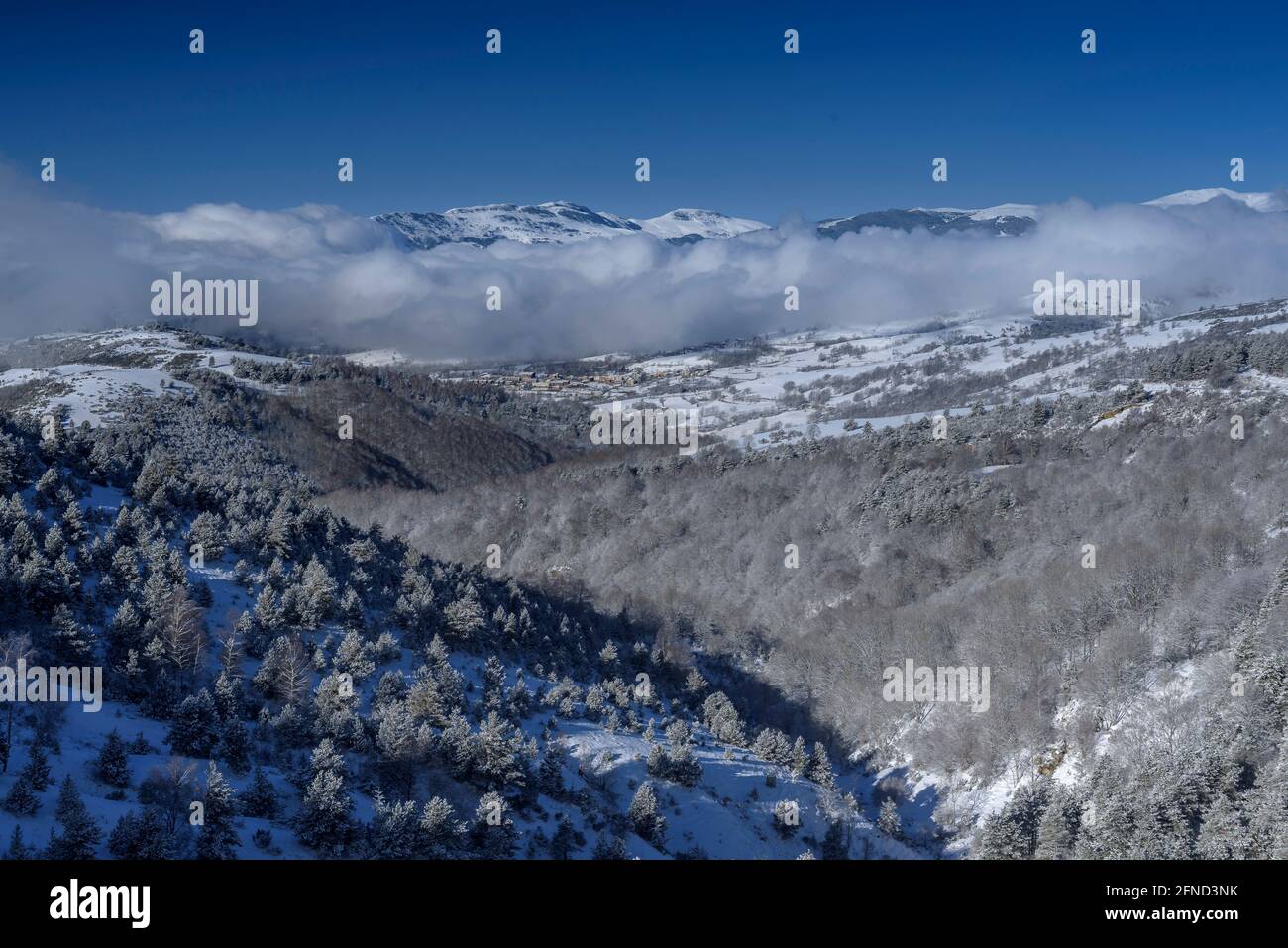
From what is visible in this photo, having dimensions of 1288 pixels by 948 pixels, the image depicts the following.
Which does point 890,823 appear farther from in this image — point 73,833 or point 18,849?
point 18,849

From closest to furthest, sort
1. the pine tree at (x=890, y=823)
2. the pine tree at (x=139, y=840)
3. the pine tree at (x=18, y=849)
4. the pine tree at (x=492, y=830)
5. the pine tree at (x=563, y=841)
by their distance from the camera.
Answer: the pine tree at (x=18, y=849)
the pine tree at (x=139, y=840)
the pine tree at (x=492, y=830)
the pine tree at (x=563, y=841)
the pine tree at (x=890, y=823)


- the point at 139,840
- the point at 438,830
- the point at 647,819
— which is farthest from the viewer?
the point at 647,819

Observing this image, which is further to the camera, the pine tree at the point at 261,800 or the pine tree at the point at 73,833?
the pine tree at the point at 261,800

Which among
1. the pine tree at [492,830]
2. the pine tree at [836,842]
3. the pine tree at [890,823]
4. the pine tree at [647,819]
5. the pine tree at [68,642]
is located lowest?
the pine tree at [890,823]

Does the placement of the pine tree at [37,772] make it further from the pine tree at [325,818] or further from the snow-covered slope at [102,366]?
→ the snow-covered slope at [102,366]

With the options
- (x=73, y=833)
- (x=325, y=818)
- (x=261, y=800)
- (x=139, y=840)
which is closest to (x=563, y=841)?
(x=325, y=818)

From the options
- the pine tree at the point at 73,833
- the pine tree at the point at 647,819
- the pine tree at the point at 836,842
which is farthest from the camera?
the pine tree at the point at 836,842

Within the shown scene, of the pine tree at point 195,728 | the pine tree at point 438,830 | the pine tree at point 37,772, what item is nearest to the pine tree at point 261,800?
the pine tree at point 195,728

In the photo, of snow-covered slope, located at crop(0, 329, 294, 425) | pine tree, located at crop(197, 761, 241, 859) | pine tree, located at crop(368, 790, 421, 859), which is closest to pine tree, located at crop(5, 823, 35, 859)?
pine tree, located at crop(197, 761, 241, 859)

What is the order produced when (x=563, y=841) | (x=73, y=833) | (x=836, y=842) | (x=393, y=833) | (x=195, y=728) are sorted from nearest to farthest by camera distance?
1. (x=73, y=833)
2. (x=393, y=833)
3. (x=195, y=728)
4. (x=563, y=841)
5. (x=836, y=842)

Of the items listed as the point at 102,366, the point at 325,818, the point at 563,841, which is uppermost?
the point at 102,366

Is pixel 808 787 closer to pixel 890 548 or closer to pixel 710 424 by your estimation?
pixel 890 548

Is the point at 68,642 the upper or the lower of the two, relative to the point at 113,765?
upper
